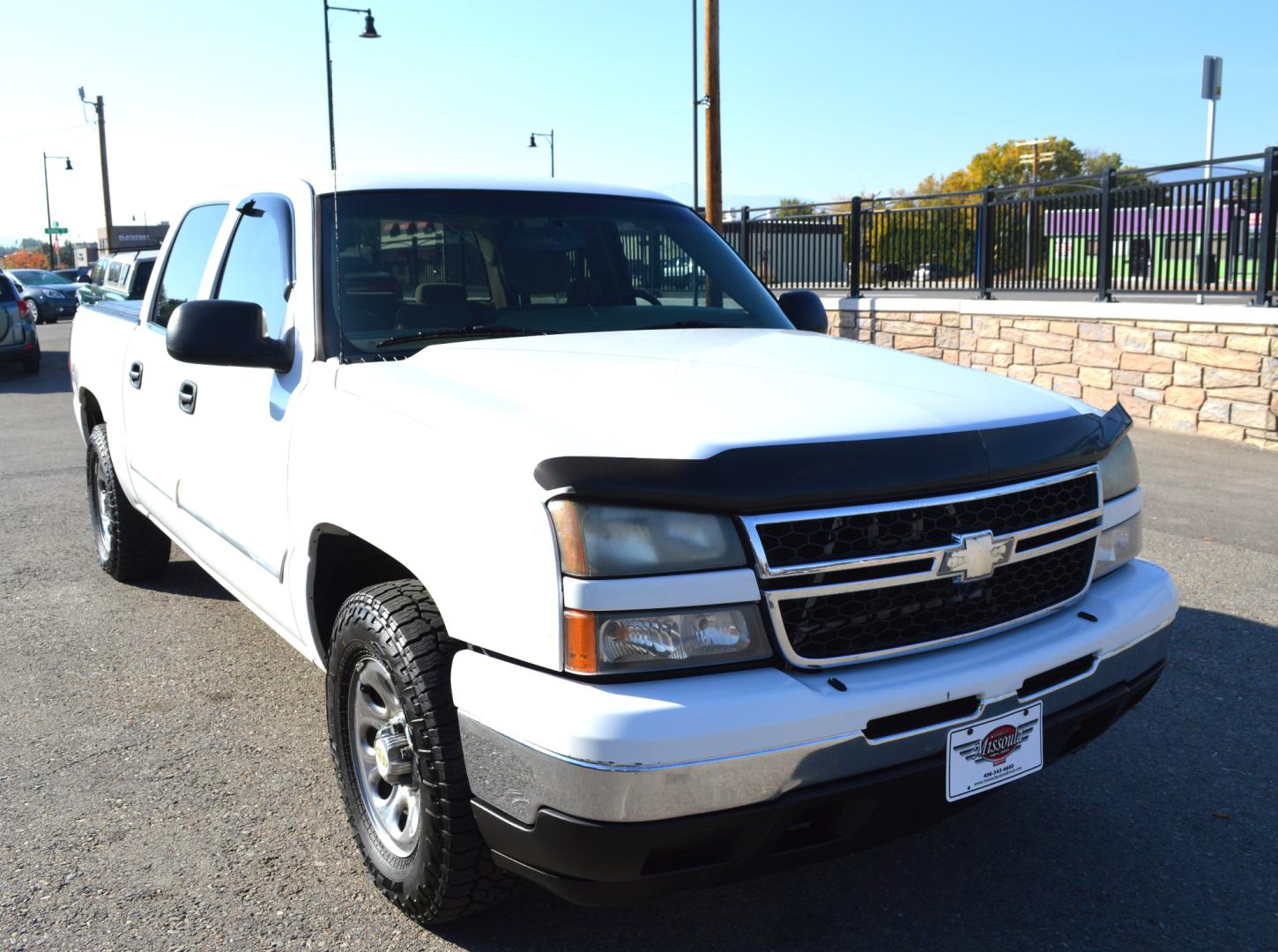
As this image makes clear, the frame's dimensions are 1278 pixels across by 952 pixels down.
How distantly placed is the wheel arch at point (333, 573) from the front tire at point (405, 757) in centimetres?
23

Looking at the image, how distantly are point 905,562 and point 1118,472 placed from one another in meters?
0.93

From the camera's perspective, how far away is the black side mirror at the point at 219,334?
313 centimetres

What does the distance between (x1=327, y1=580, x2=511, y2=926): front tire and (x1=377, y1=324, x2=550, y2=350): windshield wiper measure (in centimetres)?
82

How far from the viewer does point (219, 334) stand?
3139mm

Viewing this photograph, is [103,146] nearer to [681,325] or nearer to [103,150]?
[103,150]

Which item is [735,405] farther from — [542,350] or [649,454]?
[542,350]

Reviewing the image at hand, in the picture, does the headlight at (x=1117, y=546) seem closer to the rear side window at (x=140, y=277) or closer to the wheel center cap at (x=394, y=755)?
the wheel center cap at (x=394, y=755)

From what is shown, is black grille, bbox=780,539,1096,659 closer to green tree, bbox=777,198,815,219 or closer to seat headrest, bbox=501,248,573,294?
seat headrest, bbox=501,248,573,294

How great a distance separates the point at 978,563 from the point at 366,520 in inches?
54.5

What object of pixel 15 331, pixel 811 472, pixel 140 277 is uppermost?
pixel 140 277

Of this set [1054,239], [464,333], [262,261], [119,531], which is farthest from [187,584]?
[1054,239]

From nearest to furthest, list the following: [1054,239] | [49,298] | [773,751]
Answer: [773,751] → [1054,239] → [49,298]

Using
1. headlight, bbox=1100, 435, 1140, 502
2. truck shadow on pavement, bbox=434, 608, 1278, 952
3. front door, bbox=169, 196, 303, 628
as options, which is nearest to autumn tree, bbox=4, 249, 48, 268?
front door, bbox=169, 196, 303, 628

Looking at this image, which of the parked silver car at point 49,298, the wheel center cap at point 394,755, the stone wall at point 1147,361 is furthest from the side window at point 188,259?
the parked silver car at point 49,298
